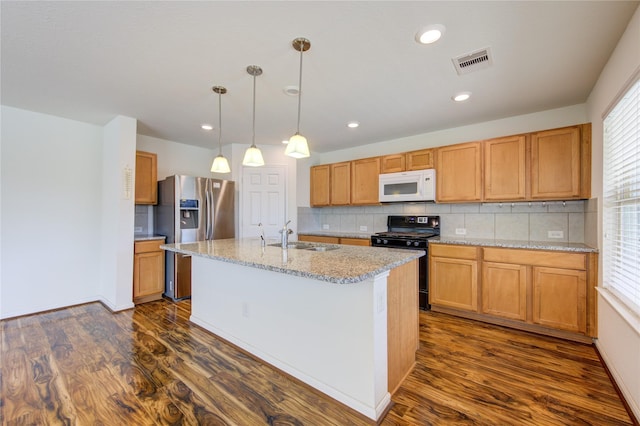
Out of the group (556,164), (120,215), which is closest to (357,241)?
(556,164)

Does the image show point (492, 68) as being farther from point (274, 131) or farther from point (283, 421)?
point (283, 421)

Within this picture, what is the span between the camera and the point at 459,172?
3553 mm

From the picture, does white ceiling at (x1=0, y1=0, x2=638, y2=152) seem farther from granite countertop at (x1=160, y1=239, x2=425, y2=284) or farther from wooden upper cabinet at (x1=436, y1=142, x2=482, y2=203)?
granite countertop at (x1=160, y1=239, x2=425, y2=284)

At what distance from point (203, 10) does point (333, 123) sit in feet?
7.17

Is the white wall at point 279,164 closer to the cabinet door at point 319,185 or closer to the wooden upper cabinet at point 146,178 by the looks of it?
the cabinet door at point 319,185

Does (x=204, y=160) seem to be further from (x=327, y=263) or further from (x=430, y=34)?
(x=430, y=34)

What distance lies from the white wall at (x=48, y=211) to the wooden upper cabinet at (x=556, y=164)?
5397 mm

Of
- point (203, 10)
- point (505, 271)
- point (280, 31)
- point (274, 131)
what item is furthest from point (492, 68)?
point (274, 131)

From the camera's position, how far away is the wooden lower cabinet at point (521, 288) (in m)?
2.57

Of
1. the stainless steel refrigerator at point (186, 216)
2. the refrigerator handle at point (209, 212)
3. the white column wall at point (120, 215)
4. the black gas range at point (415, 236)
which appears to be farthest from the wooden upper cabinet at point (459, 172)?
the white column wall at point (120, 215)

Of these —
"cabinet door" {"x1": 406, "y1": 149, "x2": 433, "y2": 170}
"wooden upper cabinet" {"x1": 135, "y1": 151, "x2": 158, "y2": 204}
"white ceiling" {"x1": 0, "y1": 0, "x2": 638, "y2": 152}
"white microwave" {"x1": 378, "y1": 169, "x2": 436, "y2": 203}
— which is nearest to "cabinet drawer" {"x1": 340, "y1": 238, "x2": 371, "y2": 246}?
"white microwave" {"x1": 378, "y1": 169, "x2": 436, "y2": 203}

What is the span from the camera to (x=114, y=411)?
1716 mm

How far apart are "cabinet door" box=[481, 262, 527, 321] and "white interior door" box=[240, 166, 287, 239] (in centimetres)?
312

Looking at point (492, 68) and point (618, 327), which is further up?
point (492, 68)
